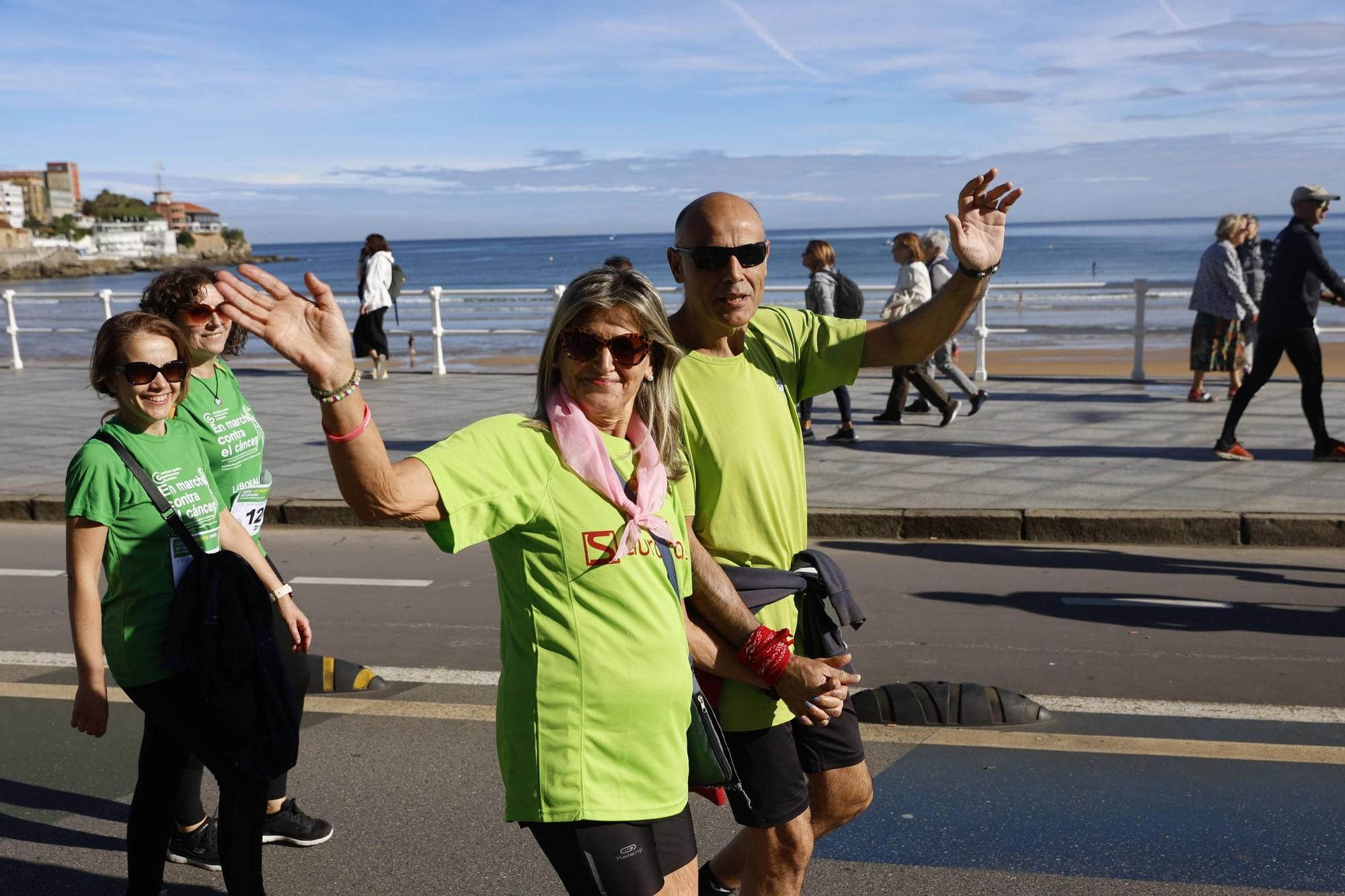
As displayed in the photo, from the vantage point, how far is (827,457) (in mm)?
10062

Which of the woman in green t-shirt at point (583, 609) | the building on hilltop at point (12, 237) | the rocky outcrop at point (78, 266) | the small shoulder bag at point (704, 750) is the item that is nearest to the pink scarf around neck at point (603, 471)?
the woman in green t-shirt at point (583, 609)

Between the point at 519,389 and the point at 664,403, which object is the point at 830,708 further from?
the point at 519,389

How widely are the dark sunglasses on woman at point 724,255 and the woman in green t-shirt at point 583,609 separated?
43cm

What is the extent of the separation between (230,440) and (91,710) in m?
0.88

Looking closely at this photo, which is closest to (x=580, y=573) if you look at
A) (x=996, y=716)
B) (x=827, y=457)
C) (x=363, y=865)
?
(x=363, y=865)

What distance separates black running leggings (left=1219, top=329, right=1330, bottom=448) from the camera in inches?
356

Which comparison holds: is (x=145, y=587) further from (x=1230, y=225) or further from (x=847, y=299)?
(x=1230, y=225)

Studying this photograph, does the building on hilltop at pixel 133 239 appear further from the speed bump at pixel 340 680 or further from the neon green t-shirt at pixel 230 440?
the neon green t-shirt at pixel 230 440

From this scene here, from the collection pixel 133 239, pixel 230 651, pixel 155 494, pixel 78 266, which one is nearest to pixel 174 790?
pixel 230 651

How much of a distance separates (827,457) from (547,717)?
7.91 m

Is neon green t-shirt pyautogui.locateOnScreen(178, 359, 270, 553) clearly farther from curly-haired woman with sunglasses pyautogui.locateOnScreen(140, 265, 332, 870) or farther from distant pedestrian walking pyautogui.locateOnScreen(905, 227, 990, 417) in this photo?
distant pedestrian walking pyautogui.locateOnScreen(905, 227, 990, 417)

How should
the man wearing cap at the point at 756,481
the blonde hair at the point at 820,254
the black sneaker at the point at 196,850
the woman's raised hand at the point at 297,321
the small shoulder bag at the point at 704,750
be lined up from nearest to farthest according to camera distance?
1. the woman's raised hand at the point at 297,321
2. the small shoulder bag at the point at 704,750
3. the man wearing cap at the point at 756,481
4. the black sneaker at the point at 196,850
5. the blonde hair at the point at 820,254

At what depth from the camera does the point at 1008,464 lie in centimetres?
954

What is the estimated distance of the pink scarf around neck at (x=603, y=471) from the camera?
2.36 metres
